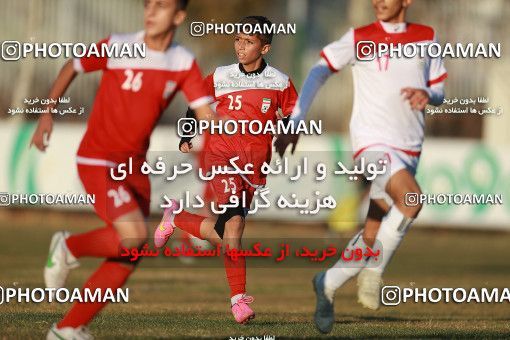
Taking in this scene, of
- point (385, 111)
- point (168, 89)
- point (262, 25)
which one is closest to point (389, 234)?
point (385, 111)

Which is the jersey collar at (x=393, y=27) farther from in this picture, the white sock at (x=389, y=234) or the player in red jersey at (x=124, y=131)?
the player in red jersey at (x=124, y=131)

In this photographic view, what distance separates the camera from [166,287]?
51.1 ft

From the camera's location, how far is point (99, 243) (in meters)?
7.98

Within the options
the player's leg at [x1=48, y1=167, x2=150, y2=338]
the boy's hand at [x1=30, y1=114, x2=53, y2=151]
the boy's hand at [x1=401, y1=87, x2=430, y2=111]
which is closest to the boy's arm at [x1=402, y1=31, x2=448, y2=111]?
the boy's hand at [x1=401, y1=87, x2=430, y2=111]

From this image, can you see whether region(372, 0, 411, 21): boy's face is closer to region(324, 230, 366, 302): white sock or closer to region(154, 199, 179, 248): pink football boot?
region(324, 230, 366, 302): white sock

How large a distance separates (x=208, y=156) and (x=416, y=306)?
13.3ft

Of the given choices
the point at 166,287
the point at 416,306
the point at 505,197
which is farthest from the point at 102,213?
the point at 505,197

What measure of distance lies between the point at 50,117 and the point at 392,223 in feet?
10.1

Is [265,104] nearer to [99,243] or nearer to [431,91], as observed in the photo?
[431,91]

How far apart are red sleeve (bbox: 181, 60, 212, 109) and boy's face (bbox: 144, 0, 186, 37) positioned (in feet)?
0.95

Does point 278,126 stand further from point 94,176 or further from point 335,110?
point 335,110

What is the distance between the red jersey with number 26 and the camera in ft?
26.3

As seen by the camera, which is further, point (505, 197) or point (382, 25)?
point (505, 197)

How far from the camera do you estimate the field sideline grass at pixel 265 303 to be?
9.73 meters
